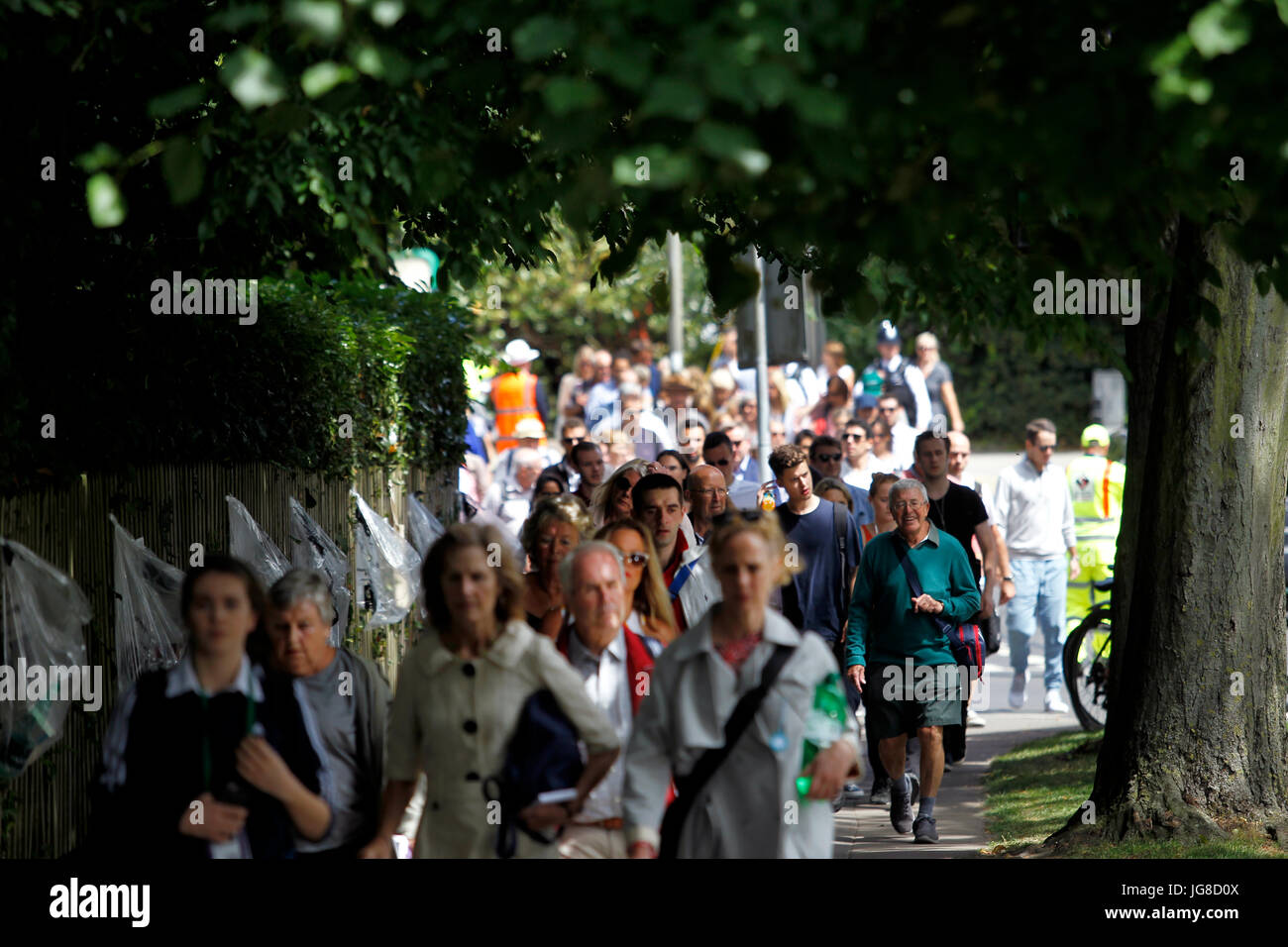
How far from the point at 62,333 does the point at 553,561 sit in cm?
245

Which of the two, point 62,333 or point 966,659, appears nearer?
point 62,333

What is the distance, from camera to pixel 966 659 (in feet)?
32.1

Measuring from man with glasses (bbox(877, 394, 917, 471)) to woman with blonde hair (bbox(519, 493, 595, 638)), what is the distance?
872 cm

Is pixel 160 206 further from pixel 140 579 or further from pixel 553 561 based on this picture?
pixel 553 561

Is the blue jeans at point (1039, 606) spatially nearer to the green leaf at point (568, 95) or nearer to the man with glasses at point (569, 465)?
the man with glasses at point (569, 465)

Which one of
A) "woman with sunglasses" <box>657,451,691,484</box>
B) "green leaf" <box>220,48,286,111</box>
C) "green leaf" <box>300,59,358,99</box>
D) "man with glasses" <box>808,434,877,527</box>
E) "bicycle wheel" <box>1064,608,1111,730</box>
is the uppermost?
"green leaf" <box>300,59,358,99</box>

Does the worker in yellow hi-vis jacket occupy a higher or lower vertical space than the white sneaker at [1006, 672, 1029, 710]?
higher

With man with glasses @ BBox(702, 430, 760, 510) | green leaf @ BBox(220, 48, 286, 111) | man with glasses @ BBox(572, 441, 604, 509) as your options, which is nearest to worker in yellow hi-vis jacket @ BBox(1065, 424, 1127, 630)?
man with glasses @ BBox(702, 430, 760, 510)

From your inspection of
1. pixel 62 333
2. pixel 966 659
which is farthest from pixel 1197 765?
pixel 62 333

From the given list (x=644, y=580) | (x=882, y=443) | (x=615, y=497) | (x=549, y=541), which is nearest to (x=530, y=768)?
(x=644, y=580)

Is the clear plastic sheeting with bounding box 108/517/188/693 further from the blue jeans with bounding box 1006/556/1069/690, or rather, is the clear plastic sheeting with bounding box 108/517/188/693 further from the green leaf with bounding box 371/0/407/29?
the blue jeans with bounding box 1006/556/1069/690

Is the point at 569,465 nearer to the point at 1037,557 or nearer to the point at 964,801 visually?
the point at 1037,557

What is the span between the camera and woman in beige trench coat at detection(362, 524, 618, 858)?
520cm
